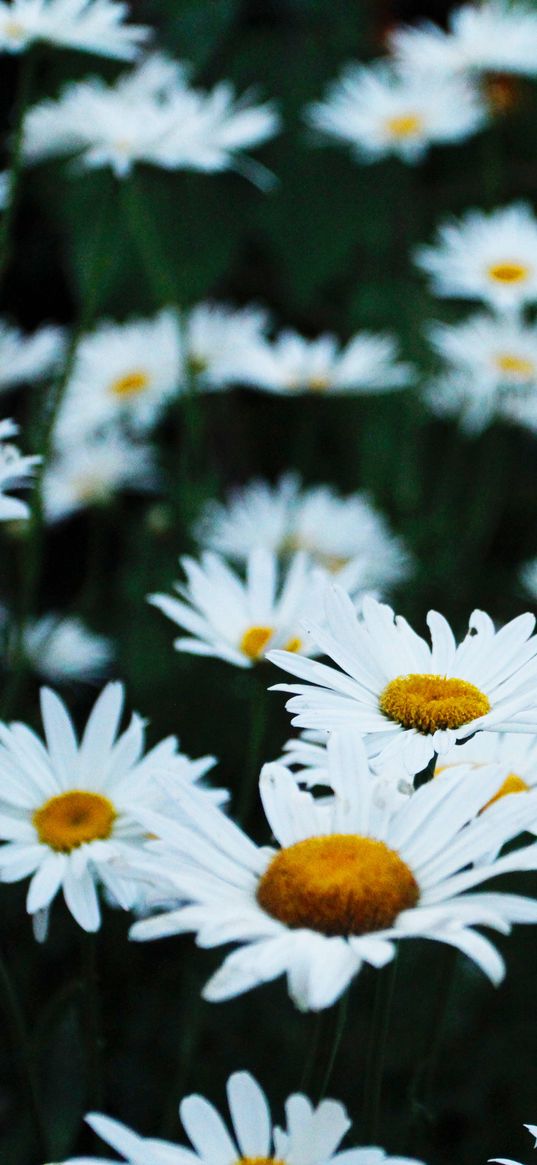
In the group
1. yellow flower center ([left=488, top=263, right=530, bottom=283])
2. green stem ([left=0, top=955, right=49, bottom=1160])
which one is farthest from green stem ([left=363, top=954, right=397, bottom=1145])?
yellow flower center ([left=488, top=263, right=530, bottom=283])

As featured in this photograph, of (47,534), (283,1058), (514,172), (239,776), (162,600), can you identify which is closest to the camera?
(162,600)

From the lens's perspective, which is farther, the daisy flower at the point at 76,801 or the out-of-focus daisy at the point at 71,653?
the out-of-focus daisy at the point at 71,653

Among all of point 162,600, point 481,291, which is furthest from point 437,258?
point 162,600

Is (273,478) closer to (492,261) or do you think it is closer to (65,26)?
(492,261)

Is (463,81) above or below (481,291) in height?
above

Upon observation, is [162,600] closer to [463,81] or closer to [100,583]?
[100,583]

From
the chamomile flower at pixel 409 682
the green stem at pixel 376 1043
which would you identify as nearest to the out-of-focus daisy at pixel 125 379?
the chamomile flower at pixel 409 682

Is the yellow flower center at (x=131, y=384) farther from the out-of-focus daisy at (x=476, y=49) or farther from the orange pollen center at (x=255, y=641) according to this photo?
the orange pollen center at (x=255, y=641)
